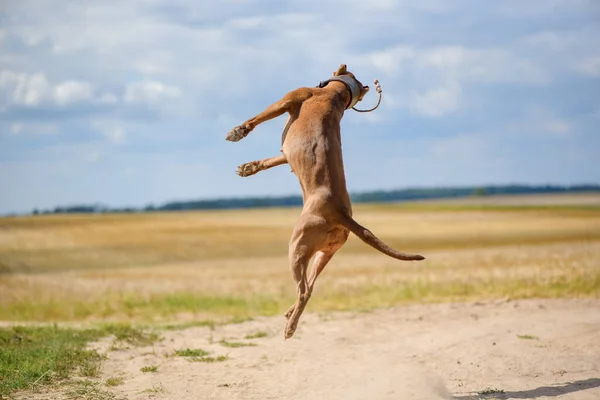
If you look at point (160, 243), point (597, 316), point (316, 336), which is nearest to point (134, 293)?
point (316, 336)

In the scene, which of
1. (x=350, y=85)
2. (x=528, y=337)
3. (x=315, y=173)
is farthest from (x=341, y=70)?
(x=528, y=337)

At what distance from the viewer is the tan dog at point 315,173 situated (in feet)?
28.2

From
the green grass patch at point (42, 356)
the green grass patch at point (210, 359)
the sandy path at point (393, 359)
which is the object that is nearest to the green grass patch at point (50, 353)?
the green grass patch at point (42, 356)

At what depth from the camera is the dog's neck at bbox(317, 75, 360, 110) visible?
967 cm

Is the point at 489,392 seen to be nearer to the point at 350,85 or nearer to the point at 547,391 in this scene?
the point at 547,391

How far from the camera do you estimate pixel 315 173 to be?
28.8ft

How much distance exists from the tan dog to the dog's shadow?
2.42 m

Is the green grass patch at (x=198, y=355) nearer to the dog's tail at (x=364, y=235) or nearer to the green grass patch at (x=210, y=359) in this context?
the green grass patch at (x=210, y=359)

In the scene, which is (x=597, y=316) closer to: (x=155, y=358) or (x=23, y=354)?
(x=155, y=358)

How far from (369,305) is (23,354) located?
8771mm

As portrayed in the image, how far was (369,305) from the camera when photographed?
18812mm

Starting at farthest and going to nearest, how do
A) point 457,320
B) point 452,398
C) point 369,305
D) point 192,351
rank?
point 369,305 < point 457,320 < point 192,351 < point 452,398

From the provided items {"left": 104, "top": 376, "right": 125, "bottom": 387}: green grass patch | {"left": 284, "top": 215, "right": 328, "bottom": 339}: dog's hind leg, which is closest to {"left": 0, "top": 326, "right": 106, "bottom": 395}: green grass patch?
{"left": 104, "top": 376, "right": 125, "bottom": 387}: green grass patch

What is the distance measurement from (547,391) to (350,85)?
4.63m
